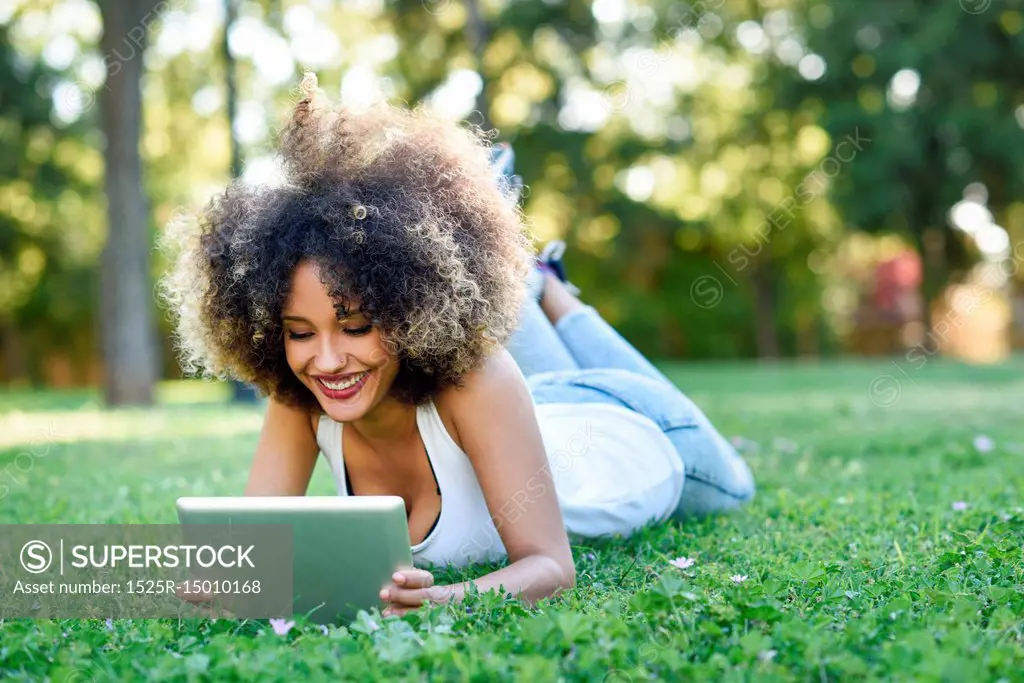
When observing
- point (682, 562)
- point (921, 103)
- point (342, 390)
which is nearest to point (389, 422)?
point (342, 390)

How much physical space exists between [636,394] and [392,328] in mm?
1445

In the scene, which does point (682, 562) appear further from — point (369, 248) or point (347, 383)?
point (369, 248)

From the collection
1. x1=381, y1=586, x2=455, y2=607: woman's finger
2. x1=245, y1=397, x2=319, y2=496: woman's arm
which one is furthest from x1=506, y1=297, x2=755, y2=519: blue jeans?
x1=381, y1=586, x2=455, y2=607: woman's finger

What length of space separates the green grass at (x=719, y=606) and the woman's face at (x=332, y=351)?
633 mm

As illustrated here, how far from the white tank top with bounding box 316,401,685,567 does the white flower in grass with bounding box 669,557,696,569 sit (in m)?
0.47

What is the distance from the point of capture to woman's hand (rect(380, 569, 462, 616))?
7.80 feet

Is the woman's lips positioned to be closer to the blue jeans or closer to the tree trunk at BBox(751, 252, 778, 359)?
the blue jeans

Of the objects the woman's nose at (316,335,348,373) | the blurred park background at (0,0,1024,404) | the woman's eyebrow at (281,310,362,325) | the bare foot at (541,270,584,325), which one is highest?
the blurred park background at (0,0,1024,404)

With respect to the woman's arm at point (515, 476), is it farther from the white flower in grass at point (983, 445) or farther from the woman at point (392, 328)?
the white flower in grass at point (983, 445)

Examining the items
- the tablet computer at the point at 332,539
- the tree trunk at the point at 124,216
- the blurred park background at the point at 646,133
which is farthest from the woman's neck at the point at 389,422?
the blurred park background at the point at 646,133

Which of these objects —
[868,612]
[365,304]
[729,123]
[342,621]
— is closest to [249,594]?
[342,621]

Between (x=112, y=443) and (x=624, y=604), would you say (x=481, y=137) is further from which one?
(x=112, y=443)

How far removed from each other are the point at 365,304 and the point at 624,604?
101cm

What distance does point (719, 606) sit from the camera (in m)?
2.26
